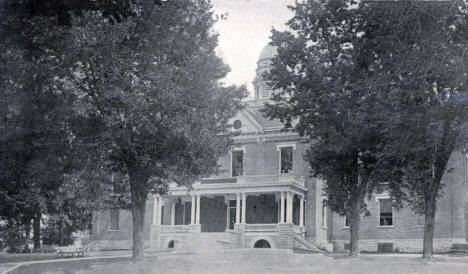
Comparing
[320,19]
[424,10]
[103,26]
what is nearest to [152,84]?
[103,26]

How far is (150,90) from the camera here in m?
19.5

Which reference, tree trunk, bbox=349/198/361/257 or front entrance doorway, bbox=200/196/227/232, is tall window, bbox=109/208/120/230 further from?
tree trunk, bbox=349/198/361/257

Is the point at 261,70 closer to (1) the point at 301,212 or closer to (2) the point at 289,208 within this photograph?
(1) the point at 301,212

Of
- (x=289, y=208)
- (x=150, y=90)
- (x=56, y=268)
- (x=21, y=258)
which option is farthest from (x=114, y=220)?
(x=150, y=90)

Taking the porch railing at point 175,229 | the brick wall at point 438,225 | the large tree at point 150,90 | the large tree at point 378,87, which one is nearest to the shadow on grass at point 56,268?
the large tree at point 150,90

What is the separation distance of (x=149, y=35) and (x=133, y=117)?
2943 millimetres

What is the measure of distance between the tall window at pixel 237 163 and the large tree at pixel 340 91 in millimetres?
18755

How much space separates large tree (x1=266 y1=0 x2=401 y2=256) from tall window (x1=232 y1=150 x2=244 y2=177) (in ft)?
61.5

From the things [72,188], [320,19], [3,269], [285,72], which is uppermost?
[320,19]

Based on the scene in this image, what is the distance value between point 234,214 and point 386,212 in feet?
35.3

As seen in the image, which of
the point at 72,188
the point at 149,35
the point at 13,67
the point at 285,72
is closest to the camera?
the point at 13,67

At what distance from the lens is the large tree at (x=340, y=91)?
1812cm

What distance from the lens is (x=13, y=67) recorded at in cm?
1556

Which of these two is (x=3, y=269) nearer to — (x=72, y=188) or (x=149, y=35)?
(x=72, y=188)
